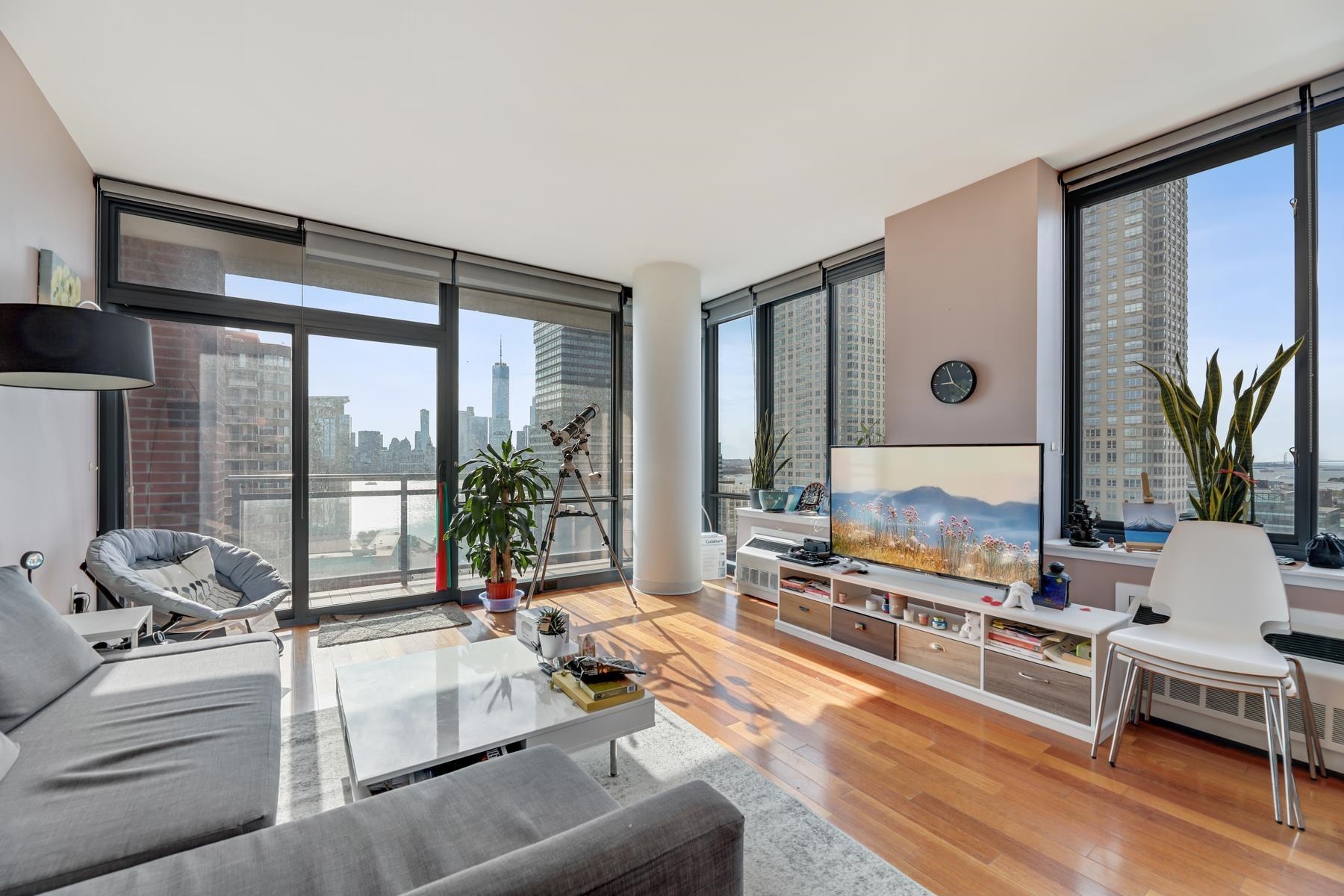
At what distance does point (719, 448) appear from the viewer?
603cm

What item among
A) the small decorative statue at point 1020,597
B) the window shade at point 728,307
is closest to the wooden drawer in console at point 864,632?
the small decorative statue at point 1020,597

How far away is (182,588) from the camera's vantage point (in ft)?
10.2

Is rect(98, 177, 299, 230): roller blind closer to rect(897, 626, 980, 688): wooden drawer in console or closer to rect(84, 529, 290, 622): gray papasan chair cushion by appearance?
rect(84, 529, 290, 622): gray papasan chair cushion

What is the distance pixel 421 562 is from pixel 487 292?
2.26 metres

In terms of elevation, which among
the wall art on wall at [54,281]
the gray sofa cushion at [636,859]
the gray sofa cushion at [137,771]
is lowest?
the gray sofa cushion at [137,771]

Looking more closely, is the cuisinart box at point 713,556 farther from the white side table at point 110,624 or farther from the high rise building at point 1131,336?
the white side table at point 110,624

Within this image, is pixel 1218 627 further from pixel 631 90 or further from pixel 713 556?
pixel 713 556

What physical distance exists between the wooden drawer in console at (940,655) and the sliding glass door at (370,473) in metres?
3.40

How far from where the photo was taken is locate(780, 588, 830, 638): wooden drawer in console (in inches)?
144

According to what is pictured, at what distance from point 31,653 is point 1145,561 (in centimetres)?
431

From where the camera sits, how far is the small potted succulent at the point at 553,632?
252 centimetres

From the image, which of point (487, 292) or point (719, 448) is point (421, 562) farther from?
point (719, 448)

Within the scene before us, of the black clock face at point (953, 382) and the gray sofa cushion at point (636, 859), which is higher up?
the black clock face at point (953, 382)

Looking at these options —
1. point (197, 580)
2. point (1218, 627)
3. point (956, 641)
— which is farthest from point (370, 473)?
point (1218, 627)
